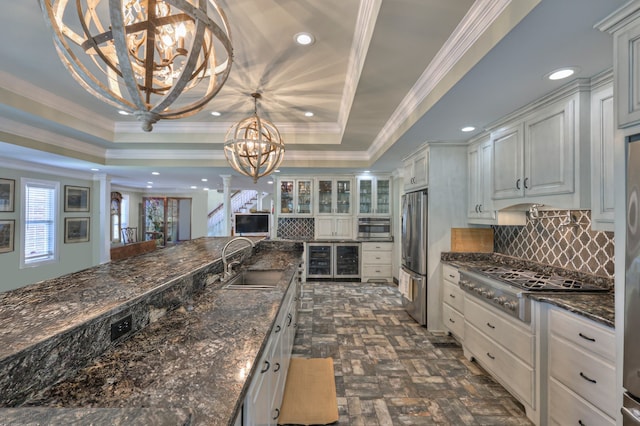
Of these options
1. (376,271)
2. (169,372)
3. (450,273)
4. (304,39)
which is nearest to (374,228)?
(376,271)

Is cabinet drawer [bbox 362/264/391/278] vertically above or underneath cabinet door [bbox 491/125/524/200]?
underneath

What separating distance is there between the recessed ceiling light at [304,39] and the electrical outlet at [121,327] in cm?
221

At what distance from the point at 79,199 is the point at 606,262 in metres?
8.85

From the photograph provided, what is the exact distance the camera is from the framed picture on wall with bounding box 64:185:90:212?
6.14m

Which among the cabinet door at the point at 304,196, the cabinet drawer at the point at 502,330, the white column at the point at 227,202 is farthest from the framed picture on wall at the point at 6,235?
the cabinet drawer at the point at 502,330

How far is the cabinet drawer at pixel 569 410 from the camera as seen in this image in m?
1.54

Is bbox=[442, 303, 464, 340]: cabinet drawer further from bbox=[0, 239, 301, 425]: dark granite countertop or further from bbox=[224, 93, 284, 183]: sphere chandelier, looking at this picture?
bbox=[224, 93, 284, 183]: sphere chandelier

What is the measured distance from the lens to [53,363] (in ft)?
2.88

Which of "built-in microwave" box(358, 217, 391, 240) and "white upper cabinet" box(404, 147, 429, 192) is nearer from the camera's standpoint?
"white upper cabinet" box(404, 147, 429, 192)

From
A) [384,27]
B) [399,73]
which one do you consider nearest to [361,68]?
[399,73]

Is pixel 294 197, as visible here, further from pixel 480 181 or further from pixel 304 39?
pixel 304 39

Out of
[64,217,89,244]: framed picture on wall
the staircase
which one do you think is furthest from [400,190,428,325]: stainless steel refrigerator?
the staircase

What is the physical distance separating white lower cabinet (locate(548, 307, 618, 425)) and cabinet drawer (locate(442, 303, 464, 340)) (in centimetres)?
117

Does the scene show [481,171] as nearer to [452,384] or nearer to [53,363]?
[452,384]
